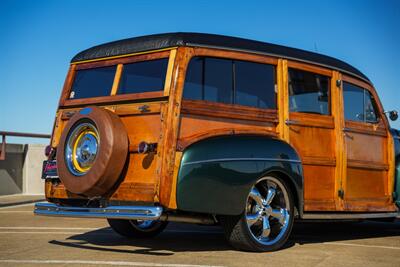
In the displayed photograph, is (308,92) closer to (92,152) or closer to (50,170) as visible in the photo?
(92,152)

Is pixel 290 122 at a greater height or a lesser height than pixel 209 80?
lesser

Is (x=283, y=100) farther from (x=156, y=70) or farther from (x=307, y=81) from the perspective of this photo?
(x=156, y=70)

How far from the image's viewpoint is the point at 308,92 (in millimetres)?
6578

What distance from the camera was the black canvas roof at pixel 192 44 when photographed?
5648mm

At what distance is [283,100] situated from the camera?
6.29 meters

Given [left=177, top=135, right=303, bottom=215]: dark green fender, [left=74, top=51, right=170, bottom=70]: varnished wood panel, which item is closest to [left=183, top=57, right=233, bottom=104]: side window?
[left=74, top=51, right=170, bottom=70]: varnished wood panel

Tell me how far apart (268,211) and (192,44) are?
1.87 metres

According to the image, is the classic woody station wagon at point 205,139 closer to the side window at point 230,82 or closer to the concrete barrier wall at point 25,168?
the side window at point 230,82

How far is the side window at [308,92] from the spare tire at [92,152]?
2.06 m

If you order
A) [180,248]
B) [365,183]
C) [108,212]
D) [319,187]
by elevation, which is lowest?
[180,248]

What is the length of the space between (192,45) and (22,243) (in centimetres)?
298

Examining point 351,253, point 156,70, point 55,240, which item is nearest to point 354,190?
point 351,253

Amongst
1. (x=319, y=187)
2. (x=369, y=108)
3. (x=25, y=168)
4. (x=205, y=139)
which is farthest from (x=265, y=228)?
(x=25, y=168)

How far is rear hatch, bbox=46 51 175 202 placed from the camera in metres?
5.43
